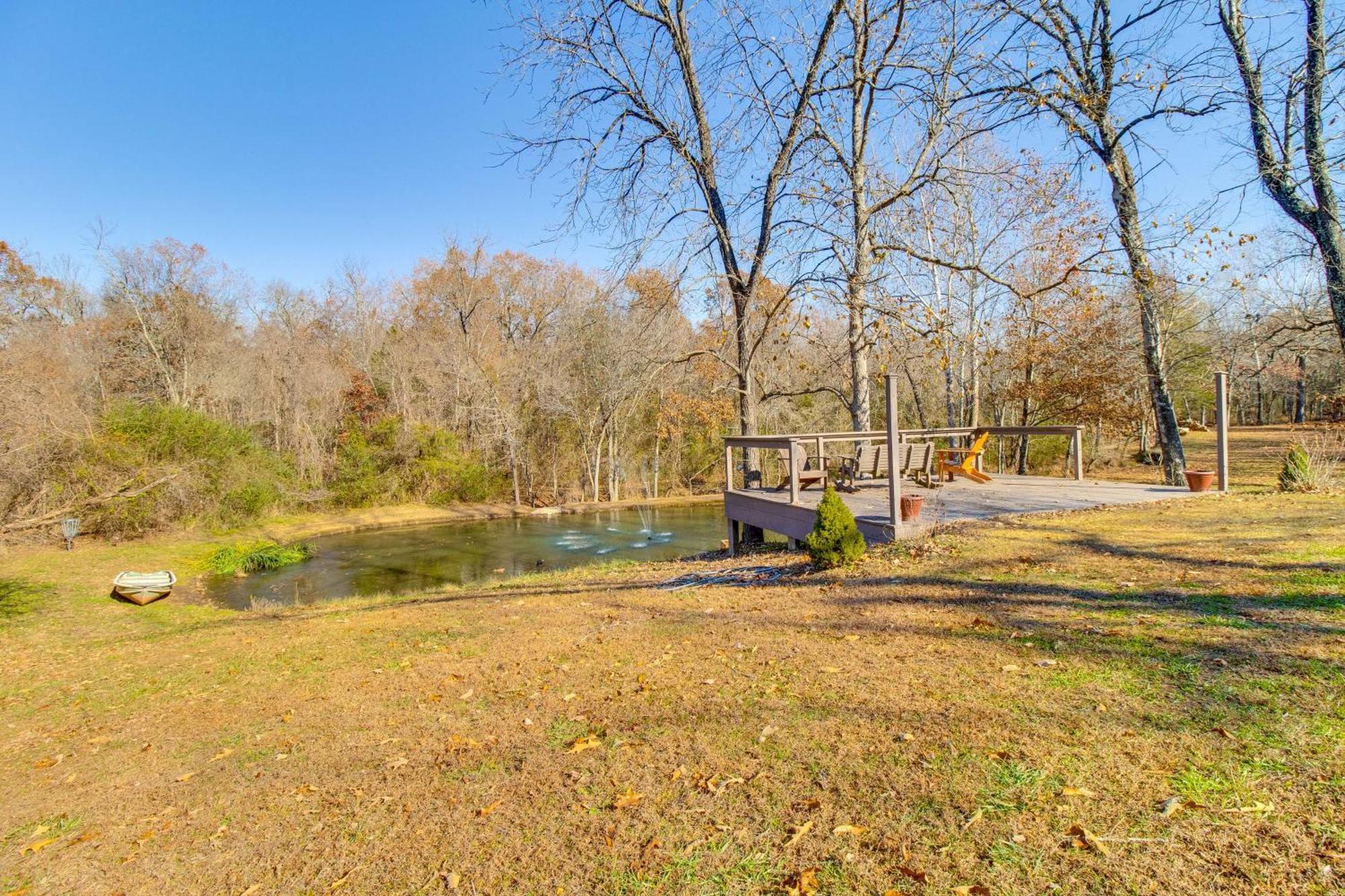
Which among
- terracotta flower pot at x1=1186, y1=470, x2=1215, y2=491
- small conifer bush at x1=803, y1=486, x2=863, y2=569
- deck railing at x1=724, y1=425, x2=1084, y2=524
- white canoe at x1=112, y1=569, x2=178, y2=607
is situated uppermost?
deck railing at x1=724, y1=425, x2=1084, y2=524

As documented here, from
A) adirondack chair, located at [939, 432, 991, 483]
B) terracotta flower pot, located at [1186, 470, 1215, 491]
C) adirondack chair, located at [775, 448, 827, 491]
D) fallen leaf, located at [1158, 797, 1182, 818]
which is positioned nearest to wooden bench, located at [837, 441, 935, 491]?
adirondack chair, located at [775, 448, 827, 491]

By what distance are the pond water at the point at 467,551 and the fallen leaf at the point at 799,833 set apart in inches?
513

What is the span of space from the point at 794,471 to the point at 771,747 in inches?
232

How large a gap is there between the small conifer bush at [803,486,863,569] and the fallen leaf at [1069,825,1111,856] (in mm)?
4649

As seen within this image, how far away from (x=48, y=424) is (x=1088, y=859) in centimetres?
1498

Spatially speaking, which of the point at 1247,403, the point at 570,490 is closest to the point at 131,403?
the point at 570,490

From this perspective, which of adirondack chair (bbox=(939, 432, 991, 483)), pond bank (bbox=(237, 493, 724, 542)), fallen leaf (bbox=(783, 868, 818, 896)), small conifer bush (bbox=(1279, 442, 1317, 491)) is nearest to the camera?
fallen leaf (bbox=(783, 868, 818, 896))

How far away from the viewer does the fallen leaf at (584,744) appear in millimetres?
3361

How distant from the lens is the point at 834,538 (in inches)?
274

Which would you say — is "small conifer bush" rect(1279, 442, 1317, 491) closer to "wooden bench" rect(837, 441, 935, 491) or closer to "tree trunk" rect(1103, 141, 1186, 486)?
"tree trunk" rect(1103, 141, 1186, 486)

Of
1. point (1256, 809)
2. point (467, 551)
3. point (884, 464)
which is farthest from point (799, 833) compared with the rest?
point (467, 551)

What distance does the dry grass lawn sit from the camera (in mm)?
2309

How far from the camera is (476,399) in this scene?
31453 mm

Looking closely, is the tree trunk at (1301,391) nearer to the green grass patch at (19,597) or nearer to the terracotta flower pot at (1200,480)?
the terracotta flower pot at (1200,480)
